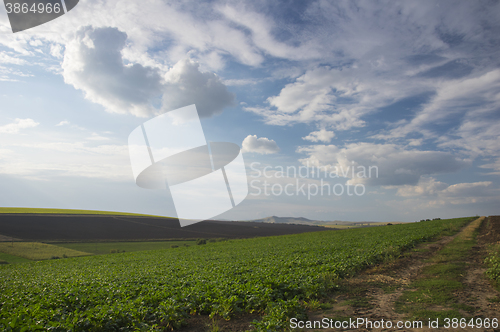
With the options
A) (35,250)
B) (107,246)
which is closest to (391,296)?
(35,250)

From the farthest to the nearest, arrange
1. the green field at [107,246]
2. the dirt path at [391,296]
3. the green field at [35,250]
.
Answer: the green field at [107,246] < the green field at [35,250] < the dirt path at [391,296]

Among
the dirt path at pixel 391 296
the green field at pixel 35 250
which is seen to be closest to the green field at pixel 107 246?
the green field at pixel 35 250

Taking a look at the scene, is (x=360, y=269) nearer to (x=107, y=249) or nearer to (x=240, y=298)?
(x=240, y=298)

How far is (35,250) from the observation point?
5231cm

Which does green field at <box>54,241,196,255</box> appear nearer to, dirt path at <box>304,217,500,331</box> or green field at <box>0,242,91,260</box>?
green field at <box>0,242,91,260</box>

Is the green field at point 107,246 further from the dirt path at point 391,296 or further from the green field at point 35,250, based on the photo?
the dirt path at point 391,296

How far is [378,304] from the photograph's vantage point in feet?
28.9

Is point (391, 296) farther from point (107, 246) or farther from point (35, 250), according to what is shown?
point (107, 246)

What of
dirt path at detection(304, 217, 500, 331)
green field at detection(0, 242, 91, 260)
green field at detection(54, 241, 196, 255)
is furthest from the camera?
green field at detection(54, 241, 196, 255)

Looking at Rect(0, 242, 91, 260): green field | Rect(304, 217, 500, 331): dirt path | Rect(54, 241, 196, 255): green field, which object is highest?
Rect(304, 217, 500, 331): dirt path

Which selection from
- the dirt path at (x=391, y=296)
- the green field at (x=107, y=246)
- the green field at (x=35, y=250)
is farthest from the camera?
the green field at (x=107, y=246)

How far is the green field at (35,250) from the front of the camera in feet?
158

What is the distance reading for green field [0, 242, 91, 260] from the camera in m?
48.3

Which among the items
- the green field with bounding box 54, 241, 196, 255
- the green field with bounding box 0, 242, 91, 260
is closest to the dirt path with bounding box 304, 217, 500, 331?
the green field with bounding box 54, 241, 196, 255
